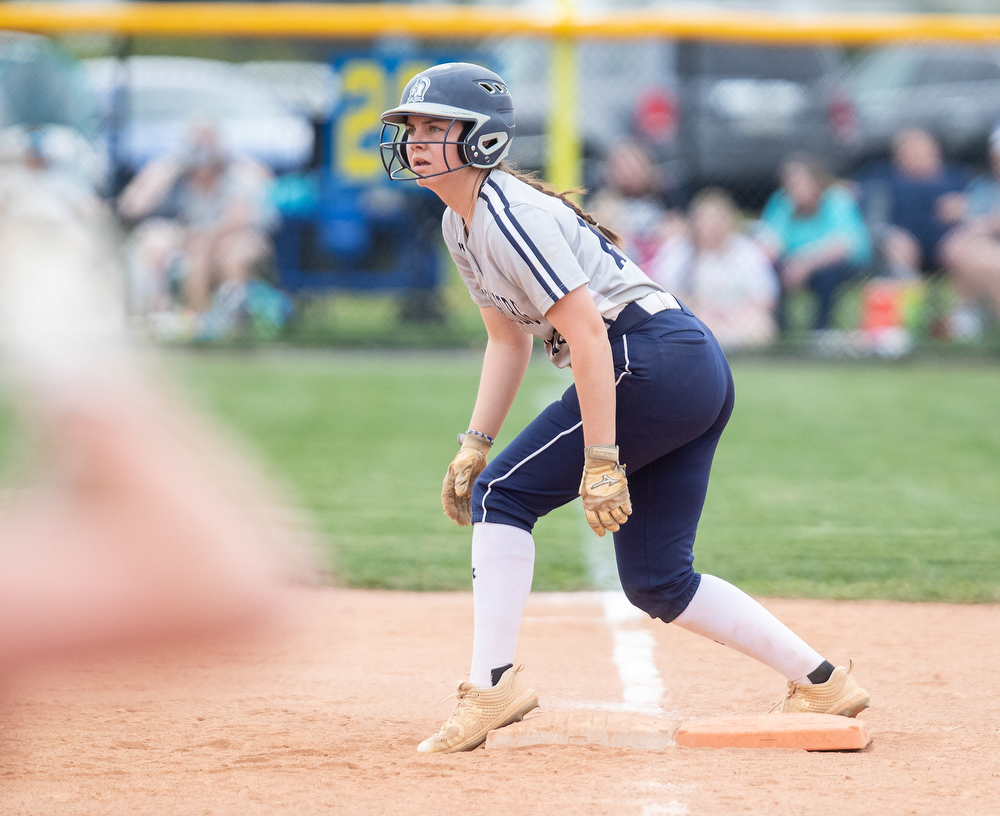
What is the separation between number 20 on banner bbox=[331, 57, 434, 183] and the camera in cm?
1123

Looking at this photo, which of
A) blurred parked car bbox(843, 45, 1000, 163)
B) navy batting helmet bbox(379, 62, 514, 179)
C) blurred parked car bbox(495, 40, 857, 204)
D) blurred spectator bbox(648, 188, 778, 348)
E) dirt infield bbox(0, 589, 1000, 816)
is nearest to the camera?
dirt infield bbox(0, 589, 1000, 816)

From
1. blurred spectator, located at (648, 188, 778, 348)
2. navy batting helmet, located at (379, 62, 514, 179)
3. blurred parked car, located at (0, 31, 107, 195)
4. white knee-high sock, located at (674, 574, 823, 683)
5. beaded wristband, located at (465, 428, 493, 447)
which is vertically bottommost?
white knee-high sock, located at (674, 574, 823, 683)

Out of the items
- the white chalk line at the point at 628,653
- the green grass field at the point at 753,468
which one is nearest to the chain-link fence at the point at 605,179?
the green grass field at the point at 753,468

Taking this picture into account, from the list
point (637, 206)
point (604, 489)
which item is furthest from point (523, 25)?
point (604, 489)

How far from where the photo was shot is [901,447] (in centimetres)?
761

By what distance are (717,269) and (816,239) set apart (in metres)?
1.00

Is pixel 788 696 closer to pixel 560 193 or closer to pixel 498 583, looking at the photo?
pixel 498 583

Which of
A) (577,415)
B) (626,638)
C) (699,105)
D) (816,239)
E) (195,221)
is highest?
(699,105)

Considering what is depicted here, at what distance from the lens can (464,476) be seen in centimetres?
332

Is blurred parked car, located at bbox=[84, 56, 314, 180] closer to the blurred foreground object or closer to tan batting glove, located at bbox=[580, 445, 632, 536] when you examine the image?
tan batting glove, located at bbox=[580, 445, 632, 536]

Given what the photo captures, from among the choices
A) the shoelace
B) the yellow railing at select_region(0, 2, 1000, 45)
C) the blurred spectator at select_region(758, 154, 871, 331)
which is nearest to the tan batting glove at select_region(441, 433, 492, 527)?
the shoelace

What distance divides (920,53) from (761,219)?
3.00m

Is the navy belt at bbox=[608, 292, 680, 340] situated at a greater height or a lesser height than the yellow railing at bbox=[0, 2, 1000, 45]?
lesser

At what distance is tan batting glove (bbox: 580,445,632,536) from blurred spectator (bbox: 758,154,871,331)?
333 inches
